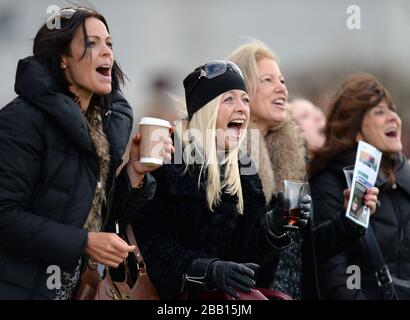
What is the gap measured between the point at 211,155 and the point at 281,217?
1.55ft

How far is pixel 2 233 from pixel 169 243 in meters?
0.87

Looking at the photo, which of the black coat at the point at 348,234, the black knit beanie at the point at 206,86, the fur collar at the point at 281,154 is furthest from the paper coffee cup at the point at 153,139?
the black coat at the point at 348,234

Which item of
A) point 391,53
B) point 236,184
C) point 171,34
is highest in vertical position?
point 236,184

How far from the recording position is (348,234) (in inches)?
249

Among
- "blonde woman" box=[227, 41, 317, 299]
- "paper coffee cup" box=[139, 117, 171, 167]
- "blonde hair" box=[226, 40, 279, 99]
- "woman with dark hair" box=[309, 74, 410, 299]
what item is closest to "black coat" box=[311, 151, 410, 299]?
"woman with dark hair" box=[309, 74, 410, 299]

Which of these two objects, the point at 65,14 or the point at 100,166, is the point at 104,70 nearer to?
the point at 65,14

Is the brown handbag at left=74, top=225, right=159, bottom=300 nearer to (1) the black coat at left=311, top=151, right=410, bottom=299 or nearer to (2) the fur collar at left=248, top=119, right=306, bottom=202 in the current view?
(2) the fur collar at left=248, top=119, right=306, bottom=202

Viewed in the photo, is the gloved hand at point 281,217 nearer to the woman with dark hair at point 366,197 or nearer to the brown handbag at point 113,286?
the brown handbag at point 113,286

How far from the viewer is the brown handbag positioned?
5.20 meters

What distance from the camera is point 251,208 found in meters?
5.65

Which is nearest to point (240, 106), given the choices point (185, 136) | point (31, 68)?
point (185, 136)

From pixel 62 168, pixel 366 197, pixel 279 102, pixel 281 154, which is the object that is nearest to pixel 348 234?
pixel 366 197

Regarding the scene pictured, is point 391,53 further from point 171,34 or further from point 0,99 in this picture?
point 0,99

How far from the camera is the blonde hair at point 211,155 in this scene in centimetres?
555
